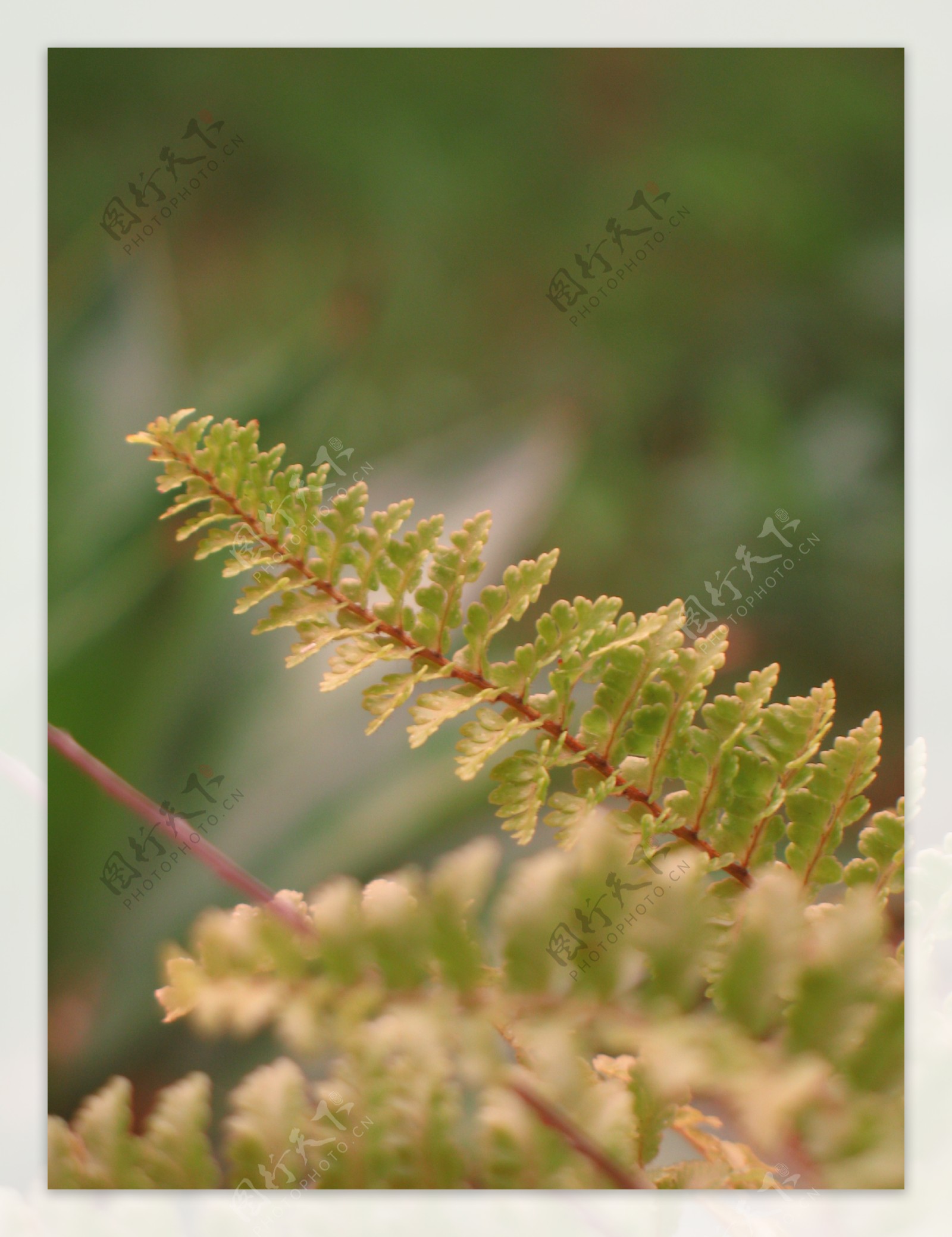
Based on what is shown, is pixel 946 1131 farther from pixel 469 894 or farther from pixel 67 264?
pixel 67 264

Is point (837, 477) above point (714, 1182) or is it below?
above

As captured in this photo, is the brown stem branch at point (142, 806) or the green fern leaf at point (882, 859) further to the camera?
the brown stem branch at point (142, 806)

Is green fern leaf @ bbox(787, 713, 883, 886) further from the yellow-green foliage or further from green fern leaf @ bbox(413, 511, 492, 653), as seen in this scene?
green fern leaf @ bbox(413, 511, 492, 653)

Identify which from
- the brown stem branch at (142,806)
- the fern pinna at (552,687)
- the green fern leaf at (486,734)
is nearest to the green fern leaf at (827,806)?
the fern pinna at (552,687)

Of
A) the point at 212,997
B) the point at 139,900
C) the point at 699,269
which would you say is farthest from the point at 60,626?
the point at 699,269

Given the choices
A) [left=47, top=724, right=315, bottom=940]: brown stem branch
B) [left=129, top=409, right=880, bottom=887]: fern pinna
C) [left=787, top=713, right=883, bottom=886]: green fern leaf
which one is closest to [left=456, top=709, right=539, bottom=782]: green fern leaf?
[left=129, top=409, right=880, bottom=887]: fern pinna

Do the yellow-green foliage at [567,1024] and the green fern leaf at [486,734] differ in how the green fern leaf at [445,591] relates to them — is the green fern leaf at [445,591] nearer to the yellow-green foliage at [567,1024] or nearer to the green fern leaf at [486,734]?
the green fern leaf at [486,734]

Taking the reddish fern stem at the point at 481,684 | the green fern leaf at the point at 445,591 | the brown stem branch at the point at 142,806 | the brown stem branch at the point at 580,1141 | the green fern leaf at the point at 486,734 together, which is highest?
the green fern leaf at the point at 445,591

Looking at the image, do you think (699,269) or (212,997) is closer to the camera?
(212,997)
